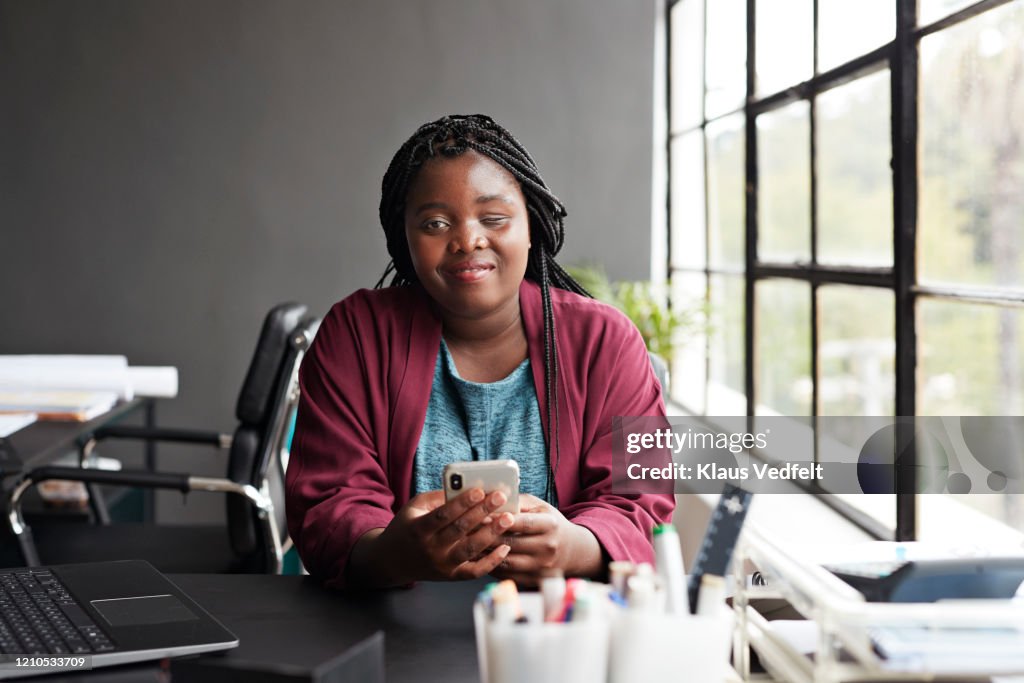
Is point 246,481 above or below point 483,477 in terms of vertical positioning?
below

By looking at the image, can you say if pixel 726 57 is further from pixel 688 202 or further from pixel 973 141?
pixel 973 141

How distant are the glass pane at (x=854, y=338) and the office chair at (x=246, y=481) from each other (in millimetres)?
1266

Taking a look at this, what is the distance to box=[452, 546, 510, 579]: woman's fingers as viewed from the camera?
3.80ft

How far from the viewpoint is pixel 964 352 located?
7.64ft

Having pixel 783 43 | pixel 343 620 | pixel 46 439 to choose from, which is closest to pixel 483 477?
pixel 343 620

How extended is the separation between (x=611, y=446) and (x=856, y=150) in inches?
78.3

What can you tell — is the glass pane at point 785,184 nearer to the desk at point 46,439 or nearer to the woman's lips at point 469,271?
the woman's lips at point 469,271

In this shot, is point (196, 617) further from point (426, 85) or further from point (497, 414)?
point (426, 85)

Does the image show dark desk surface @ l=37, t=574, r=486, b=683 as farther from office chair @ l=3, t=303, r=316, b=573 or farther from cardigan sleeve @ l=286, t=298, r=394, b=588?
office chair @ l=3, t=303, r=316, b=573

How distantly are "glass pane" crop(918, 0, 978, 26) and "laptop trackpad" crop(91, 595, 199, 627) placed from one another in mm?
1614

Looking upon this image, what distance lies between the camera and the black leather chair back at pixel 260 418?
2256 millimetres

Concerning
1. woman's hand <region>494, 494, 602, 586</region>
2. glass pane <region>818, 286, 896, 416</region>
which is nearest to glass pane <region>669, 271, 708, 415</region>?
glass pane <region>818, 286, 896, 416</region>

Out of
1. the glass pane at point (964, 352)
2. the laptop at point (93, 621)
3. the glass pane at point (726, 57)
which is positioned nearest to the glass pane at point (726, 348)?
the glass pane at point (726, 57)

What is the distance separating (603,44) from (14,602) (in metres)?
3.48
